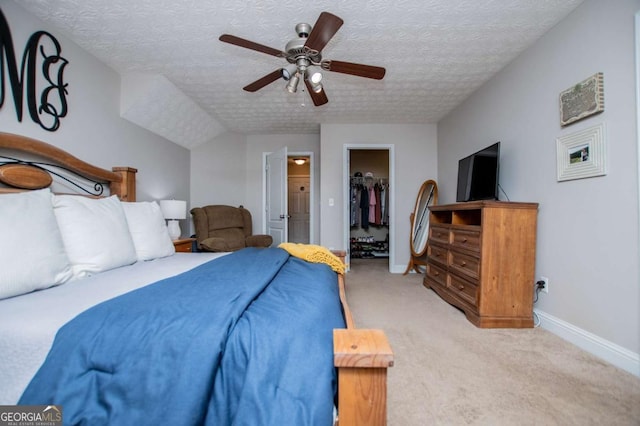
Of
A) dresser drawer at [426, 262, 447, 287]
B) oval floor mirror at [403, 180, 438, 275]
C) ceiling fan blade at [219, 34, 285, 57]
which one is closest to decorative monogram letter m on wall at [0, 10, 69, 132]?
ceiling fan blade at [219, 34, 285, 57]

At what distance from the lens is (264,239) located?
3645 mm

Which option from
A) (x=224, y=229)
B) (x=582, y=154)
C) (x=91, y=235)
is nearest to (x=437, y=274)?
(x=582, y=154)

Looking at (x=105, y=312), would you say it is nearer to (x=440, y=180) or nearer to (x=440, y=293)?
(x=440, y=293)

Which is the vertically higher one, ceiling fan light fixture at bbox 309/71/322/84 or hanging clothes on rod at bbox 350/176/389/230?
ceiling fan light fixture at bbox 309/71/322/84

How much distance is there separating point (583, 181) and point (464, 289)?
1.18 m

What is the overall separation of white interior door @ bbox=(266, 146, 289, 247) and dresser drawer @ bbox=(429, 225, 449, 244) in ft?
6.88

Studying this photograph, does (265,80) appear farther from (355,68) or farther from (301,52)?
(355,68)

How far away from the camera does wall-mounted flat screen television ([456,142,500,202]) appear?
2.38 meters

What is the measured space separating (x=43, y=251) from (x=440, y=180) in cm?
414

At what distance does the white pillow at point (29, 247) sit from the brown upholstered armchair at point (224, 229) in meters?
1.64

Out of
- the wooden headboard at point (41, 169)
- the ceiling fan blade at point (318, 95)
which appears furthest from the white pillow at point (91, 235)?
the ceiling fan blade at point (318, 95)

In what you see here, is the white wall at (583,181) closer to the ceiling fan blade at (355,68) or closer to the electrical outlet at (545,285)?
the electrical outlet at (545,285)

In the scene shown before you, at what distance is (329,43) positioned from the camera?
2.11m

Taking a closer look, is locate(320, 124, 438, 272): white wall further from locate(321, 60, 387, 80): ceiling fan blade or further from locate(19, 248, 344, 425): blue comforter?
locate(19, 248, 344, 425): blue comforter
